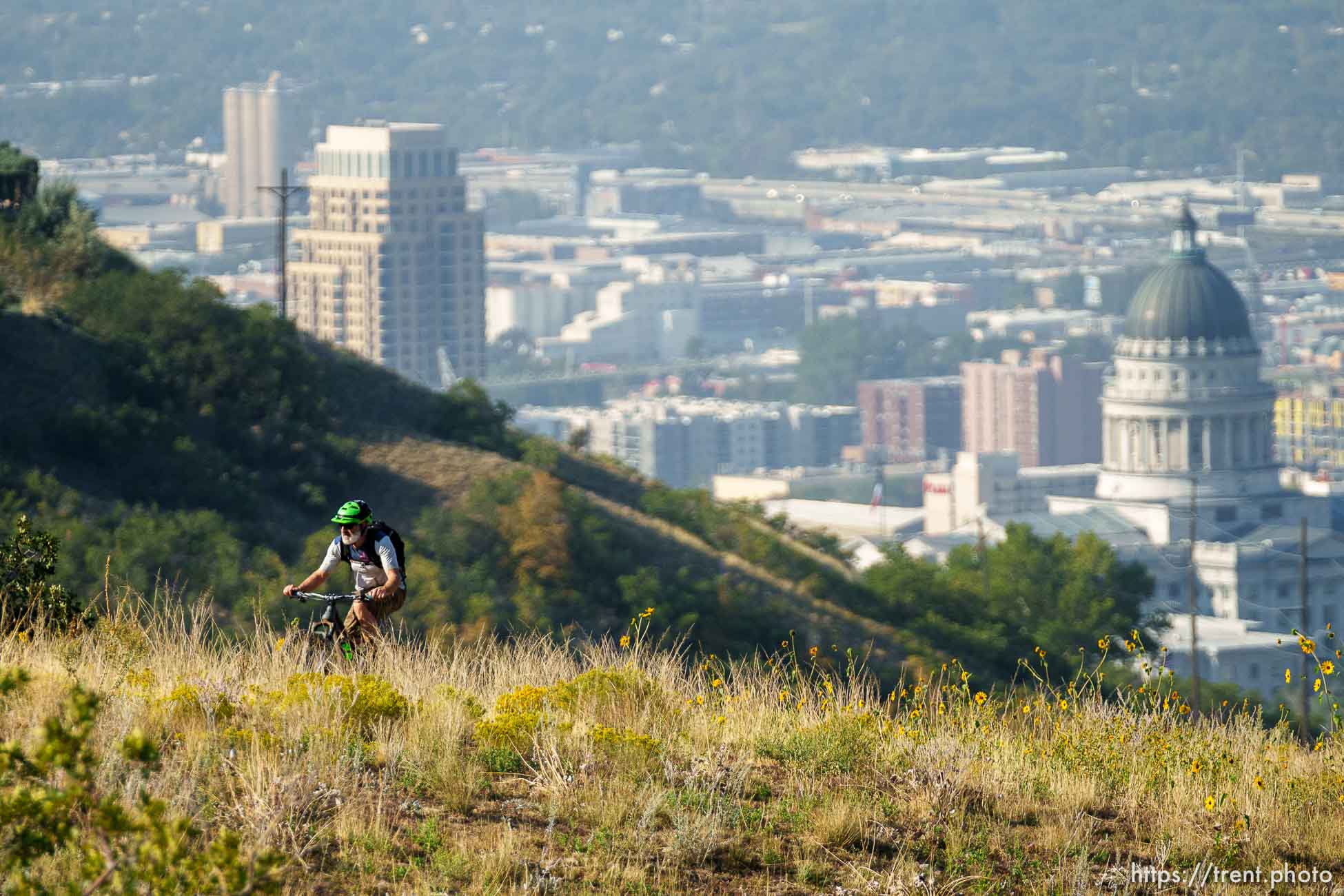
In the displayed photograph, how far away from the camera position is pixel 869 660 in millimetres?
30469

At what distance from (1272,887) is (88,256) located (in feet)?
93.5

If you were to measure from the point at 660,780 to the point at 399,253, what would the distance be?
171 metres

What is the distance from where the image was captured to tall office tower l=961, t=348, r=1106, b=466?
7126 inches

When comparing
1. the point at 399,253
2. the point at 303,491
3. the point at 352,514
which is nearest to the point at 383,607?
the point at 352,514

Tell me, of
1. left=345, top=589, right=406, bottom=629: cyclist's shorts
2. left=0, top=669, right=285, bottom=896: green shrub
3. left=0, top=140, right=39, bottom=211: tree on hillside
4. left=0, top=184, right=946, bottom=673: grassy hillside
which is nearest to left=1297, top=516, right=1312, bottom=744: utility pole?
left=345, top=589, right=406, bottom=629: cyclist's shorts

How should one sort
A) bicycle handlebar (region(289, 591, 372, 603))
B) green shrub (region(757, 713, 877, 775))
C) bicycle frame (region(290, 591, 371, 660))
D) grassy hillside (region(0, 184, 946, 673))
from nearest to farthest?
green shrub (region(757, 713, 877, 775)) → bicycle handlebar (region(289, 591, 372, 603)) → bicycle frame (region(290, 591, 371, 660)) → grassy hillside (region(0, 184, 946, 673))

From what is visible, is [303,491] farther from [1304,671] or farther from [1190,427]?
[1190,427]

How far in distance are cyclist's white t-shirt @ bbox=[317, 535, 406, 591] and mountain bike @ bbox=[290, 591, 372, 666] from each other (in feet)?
0.23

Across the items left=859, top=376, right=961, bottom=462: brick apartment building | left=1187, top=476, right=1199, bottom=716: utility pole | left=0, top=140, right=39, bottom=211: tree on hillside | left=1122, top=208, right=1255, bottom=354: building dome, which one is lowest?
left=859, top=376, right=961, bottom=462: brick apartment building

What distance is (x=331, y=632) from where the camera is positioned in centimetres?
994

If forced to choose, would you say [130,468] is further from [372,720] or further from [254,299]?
[254,299]

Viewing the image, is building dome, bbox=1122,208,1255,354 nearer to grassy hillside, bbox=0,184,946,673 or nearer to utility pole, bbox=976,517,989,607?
utility pole, bbox=976,517,989,607

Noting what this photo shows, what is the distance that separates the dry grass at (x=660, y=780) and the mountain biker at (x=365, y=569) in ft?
0.67

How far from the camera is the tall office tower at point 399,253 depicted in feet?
578
